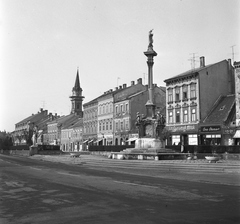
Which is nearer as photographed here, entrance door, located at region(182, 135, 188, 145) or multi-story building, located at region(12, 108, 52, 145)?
entrance door, located at region(182, 135, 188, 145)

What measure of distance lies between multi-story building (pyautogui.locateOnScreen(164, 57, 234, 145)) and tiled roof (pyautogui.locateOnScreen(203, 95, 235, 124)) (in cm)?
81

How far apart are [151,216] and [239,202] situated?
314 centimetres

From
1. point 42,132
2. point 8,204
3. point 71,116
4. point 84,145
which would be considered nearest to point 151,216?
point 8,204

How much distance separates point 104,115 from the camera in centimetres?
7375

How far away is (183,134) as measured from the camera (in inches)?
1982

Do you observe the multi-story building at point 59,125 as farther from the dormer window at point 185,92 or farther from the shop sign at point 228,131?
the shop sign at point 228,131

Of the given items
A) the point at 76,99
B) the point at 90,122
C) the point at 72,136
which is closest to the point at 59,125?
the point at 72,136

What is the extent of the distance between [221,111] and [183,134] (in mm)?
6893

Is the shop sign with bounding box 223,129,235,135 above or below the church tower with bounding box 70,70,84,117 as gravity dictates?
below

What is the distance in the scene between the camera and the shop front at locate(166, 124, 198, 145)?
159ft

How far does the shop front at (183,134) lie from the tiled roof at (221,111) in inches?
94.2

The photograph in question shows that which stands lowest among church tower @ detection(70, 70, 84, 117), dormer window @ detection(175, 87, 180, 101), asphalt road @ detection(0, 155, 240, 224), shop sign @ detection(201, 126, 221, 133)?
asphalt road @ detection(0, 155, 240, 224)

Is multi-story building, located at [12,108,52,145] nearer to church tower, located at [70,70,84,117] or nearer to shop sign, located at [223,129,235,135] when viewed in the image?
church tower, located at [70,70,84,117]

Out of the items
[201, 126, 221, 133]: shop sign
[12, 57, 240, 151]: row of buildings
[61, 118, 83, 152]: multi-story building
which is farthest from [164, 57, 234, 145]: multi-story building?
[61, 118, 83, 152]: multi-story building
